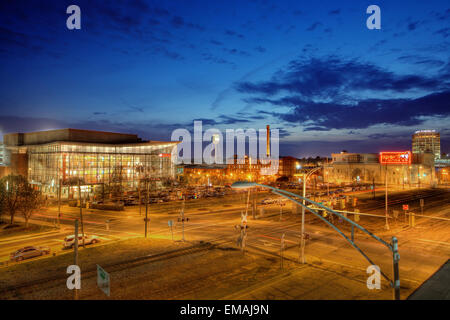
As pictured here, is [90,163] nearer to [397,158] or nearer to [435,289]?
[397,158]

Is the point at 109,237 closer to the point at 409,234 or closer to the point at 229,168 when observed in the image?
the point at 409,234

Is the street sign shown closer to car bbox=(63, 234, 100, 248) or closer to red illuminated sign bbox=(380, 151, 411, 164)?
car bbox=(63, 234, 100, 248)

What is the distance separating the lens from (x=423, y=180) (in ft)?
391

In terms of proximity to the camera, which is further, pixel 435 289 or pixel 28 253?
pixel 28 253

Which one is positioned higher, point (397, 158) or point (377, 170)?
point (397, 158)

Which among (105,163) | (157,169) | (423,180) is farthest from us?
(423,180)

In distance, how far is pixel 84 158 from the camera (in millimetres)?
83375

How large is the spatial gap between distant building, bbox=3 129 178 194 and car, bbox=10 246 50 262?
45371 mm

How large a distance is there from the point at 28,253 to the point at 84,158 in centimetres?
6462

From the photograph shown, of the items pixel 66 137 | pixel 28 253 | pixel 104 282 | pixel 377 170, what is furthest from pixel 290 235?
pixel 377 170

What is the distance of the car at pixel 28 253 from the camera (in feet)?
77.8

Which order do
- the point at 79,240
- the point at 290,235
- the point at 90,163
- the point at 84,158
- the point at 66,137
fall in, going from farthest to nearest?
the point at 66,137 → the point at 90,163 → the point at 84,158 → the point at 290,235 → the point at 79,240
